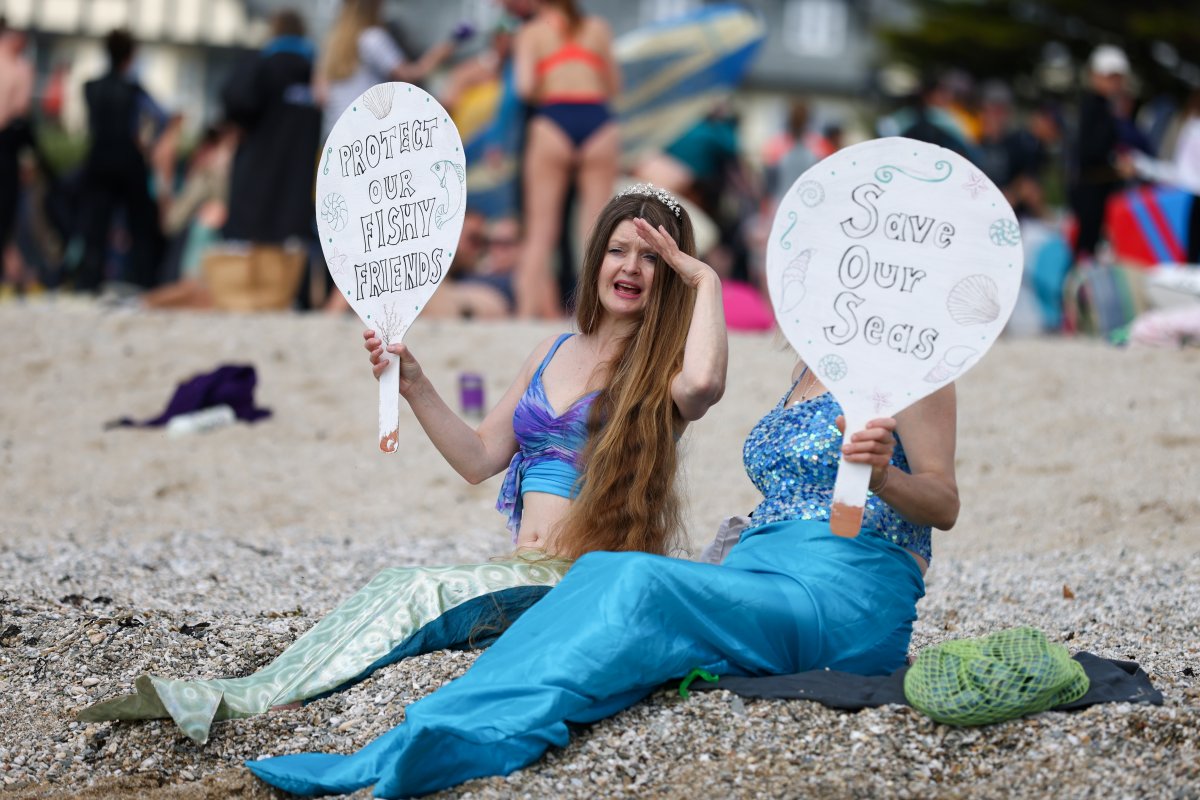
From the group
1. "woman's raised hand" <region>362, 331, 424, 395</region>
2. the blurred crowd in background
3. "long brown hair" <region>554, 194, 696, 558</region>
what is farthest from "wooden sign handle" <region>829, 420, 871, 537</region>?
the blurred crowd in background

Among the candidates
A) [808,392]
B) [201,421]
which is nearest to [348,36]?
[201,421]

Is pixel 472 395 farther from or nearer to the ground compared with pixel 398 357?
nearer to the ground

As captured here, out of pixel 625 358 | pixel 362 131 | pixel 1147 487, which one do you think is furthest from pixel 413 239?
pixel 1147 487

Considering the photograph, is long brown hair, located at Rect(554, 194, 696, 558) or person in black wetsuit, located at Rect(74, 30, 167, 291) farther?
person in black wetsuit, located at Rect(74, 30, 167, 291)

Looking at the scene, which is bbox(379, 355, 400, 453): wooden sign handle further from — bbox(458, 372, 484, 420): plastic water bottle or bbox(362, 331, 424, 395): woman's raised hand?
bbox(458, 372, 484, 420): plastic water bottle

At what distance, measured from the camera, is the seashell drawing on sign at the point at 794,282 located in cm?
368

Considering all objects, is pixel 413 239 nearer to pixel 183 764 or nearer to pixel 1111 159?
pixel 183 764

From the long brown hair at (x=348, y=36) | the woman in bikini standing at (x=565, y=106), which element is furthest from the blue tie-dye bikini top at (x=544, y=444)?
the long brown hair at (x=348, y=36)

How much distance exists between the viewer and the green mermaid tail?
3.74 m

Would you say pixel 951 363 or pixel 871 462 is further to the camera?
pixel 951 363

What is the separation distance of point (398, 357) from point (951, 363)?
1.47 metres

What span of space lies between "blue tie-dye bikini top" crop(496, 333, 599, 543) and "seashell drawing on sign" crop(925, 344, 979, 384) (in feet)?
3.22

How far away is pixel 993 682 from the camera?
3.36 meters

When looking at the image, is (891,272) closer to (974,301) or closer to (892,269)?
(892,269)
